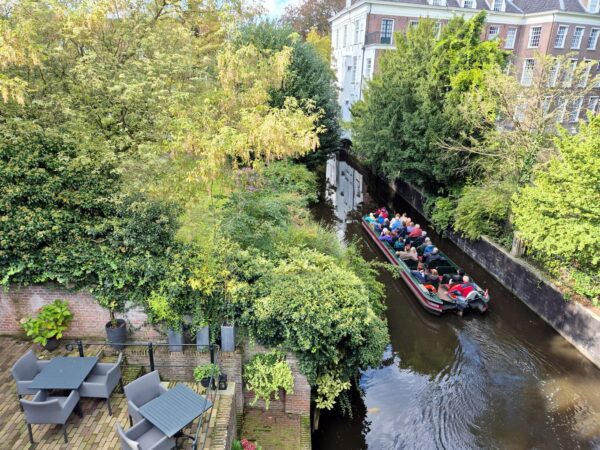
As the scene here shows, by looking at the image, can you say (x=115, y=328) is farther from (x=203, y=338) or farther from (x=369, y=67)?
(x=369, y=67)

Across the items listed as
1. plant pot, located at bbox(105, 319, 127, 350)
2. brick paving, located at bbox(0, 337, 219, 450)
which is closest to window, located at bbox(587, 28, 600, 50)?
brick paving, located at bbox(0, 337, 219, 450)

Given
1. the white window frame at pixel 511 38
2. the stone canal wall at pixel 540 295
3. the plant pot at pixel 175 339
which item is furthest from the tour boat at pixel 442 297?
the white window frame at pixel 511 38

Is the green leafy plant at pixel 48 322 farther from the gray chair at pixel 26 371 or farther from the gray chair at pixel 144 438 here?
the gray chair at pixel 144 438

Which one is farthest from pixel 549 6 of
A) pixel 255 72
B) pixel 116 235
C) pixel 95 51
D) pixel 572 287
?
pixel 116 235

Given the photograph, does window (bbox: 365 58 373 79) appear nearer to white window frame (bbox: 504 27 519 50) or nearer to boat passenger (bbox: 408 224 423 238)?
white window frame (bbox: 504 27 519 50)

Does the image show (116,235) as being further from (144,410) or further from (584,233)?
(584,233)

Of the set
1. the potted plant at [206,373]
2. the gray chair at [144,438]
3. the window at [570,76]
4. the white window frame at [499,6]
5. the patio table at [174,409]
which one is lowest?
the potted plant at [206,373]
